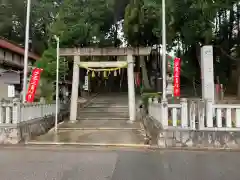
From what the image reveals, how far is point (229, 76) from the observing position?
2908 cm

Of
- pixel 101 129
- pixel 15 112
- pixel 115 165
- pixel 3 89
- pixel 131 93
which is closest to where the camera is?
pixel 115 165

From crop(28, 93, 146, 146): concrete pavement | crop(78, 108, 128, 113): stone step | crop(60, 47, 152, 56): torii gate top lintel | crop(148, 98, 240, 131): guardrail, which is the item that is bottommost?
crop(28, 93, 146, 146): concrete pavement

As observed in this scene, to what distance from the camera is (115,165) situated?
6.51 meters

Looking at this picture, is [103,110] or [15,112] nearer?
[15,112]

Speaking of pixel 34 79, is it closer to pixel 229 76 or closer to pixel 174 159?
pixel 174 159

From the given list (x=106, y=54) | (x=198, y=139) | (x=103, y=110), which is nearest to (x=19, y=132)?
(x=198, y=139)

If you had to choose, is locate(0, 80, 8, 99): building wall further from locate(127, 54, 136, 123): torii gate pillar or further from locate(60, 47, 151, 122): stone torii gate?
locate(127, 54, 136, 123): torii gate pillar

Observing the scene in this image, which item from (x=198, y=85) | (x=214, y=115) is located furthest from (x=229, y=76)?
(x=214, y=115)

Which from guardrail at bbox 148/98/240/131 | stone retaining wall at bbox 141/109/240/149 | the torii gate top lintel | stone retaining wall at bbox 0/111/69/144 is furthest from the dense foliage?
stone retaining wall at bbox 0/111/69/144

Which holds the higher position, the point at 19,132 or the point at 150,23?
the point at 150,23

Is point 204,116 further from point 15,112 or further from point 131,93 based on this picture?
point 131,93

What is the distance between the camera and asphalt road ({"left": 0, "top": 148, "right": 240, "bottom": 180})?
218 inches

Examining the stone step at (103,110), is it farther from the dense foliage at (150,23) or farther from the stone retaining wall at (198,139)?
the stone retaining wall at (198,139)

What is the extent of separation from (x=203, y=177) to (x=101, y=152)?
3646 mm
